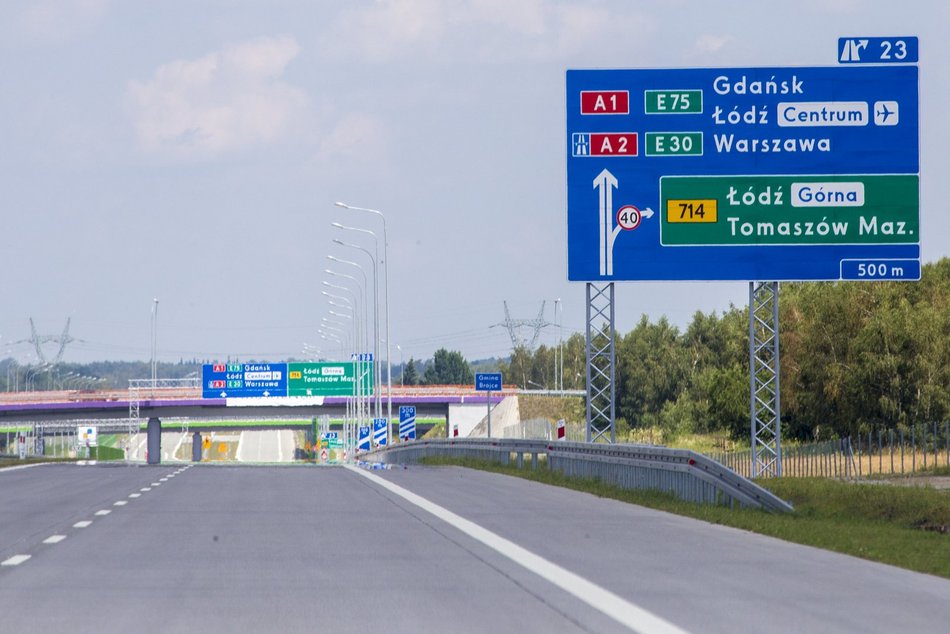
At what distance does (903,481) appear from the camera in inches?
1265

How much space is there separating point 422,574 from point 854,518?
1023cm

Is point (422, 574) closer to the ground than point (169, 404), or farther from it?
closer to the ground

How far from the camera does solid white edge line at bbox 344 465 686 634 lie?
34.0 feet

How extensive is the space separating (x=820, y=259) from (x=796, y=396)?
29541 mm

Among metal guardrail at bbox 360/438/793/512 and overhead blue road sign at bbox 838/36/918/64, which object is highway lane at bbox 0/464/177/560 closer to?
metal guardrail at bbox 360/438/793/512

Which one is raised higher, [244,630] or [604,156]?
[604,156]

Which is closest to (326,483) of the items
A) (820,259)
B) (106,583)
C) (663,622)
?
(820,259)

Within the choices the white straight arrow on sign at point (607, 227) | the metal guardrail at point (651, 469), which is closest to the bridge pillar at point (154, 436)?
the metal guardrail at point (651, 469)

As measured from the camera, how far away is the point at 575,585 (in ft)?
41.7

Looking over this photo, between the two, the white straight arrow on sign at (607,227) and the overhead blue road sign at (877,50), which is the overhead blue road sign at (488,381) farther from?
the overhead blue road sign at (877,50)

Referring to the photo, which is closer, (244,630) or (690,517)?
(244,630)

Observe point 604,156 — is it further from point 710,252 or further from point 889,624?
point 889,624

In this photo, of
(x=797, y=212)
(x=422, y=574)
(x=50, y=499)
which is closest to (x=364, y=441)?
(x=797, y=212)

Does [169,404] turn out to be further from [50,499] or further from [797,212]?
[50,499]
